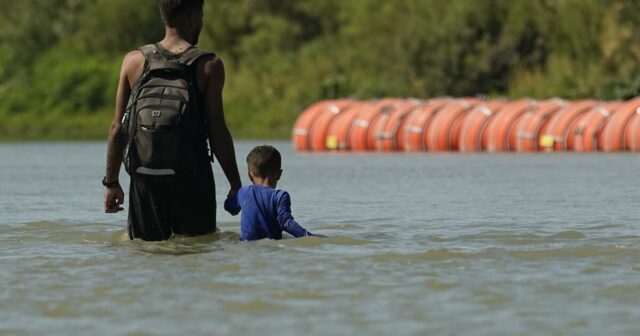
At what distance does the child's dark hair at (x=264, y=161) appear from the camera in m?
9.44

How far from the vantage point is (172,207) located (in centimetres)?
916

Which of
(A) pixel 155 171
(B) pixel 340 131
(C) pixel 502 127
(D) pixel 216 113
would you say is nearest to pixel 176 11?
(D) pixel 216 113

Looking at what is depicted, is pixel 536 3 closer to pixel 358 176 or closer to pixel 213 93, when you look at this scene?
pixel 358 176

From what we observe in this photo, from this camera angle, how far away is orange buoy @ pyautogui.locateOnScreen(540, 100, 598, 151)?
2798cm

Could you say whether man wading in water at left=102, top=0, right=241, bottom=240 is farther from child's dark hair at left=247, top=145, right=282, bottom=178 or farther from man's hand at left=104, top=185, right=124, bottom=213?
child's dark hair at left=247, top=145, right=282, bottom=178

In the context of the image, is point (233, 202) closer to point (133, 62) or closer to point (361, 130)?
point (133, 62)

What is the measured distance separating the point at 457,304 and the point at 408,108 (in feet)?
82.9

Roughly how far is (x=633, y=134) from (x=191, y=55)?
1835 centimetres

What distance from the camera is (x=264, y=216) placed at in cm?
958

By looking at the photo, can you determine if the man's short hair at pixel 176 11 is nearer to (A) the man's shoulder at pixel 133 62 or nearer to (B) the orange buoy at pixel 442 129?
(A) the man's shoulder at pixel 133 62

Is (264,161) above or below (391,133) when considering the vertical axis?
above

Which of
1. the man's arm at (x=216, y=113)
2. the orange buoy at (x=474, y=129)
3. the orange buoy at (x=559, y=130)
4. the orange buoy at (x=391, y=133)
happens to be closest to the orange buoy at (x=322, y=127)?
the orange buoy at (x=391, y=133)

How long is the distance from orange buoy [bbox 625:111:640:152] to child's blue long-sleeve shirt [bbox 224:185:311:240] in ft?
57.0

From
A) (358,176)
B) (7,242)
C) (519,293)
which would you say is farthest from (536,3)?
(519,293)
